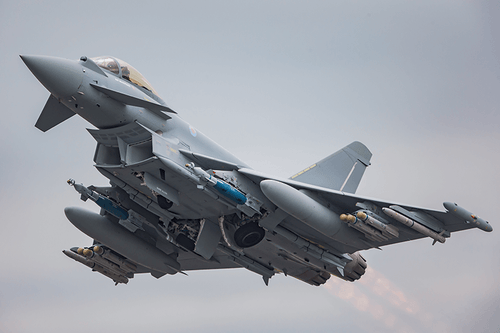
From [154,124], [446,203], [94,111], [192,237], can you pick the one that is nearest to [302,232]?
[192,237]

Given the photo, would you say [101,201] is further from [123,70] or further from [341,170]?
[341,170]

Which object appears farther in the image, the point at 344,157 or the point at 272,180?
the point at 344,157

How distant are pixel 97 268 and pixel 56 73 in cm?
1020

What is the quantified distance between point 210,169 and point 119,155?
2.89 meters

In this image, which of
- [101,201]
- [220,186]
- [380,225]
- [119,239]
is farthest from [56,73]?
[380,225]

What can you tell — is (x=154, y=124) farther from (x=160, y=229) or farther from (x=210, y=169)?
(x=160, y=229)

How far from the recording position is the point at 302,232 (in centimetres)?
1920

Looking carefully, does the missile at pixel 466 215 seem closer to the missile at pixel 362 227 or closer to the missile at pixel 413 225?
the missile at pixel 413 225

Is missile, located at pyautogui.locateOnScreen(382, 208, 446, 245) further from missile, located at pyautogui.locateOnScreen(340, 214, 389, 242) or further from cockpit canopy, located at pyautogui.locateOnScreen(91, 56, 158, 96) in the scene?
cockpit canopy, located at pyautogui.locateOnScreen(91, 56, 158, 96)

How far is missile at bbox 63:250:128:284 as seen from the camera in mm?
22656

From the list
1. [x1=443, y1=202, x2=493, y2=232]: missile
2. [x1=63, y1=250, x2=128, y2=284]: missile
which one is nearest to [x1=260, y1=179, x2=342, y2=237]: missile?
[x1=443, y1=202, x2=493, y2=232]: missile

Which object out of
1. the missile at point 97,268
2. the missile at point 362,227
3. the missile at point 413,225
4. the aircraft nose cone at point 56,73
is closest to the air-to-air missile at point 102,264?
the missile at point 97,268

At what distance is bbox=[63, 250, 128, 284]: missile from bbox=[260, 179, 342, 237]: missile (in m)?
9.78

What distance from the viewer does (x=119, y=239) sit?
21.0m
